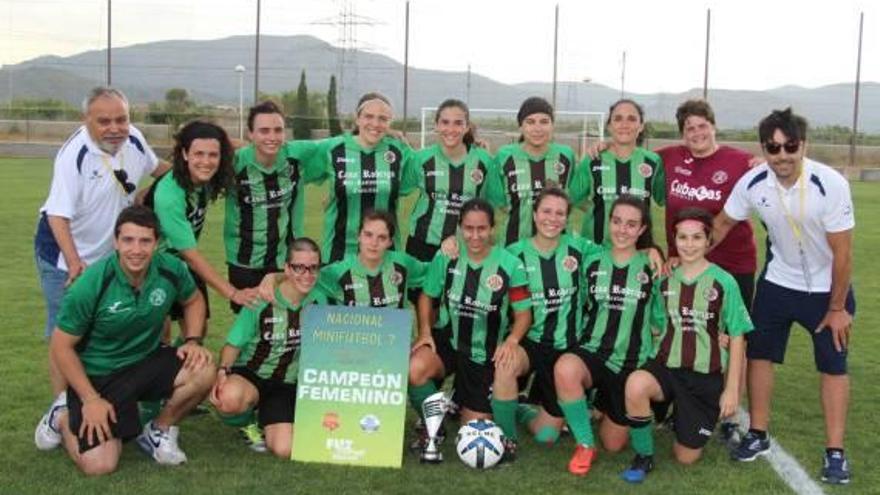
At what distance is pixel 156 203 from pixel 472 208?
1597 mm

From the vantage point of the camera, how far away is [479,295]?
4.81m

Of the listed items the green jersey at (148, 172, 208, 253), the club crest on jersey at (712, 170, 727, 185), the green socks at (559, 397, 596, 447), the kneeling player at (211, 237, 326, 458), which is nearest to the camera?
the green socks at (559, 397, 596, 447)

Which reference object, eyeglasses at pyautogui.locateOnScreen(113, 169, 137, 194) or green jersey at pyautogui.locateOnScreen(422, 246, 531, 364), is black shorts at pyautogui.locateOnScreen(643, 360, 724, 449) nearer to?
green jersey at pyautogui.locateOnScreen(422, 246, 531, 364)

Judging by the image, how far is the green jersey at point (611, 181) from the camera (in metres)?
5.28

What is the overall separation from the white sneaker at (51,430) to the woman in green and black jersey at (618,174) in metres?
2.96

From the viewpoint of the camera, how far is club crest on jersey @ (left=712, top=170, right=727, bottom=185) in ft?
16.6

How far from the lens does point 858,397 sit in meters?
5.74

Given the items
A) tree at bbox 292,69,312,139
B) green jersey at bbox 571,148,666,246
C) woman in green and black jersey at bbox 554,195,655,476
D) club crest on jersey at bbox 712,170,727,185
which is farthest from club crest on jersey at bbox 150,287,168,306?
tree at bbox 292,69,312,139

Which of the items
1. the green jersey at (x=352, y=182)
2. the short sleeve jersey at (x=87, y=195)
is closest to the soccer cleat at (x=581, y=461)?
the green jersey at (x=352, y=182)

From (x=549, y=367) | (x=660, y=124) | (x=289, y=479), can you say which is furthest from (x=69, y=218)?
(x=660, y=124)

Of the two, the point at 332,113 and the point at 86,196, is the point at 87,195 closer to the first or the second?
the point at 86,196

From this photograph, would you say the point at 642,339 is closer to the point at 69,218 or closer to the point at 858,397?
the point at 858,397

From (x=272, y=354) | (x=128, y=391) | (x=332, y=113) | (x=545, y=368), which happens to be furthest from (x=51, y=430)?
(x=332, y=113)

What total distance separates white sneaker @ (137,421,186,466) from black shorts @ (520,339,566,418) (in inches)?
70.2
